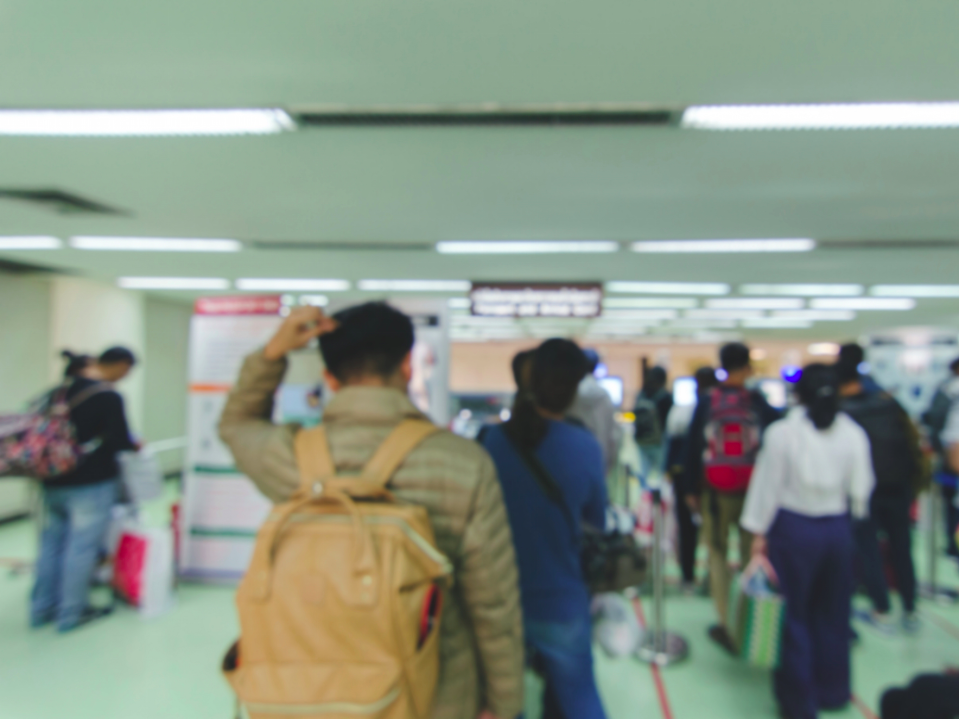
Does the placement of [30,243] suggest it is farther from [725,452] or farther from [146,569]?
[725,452]

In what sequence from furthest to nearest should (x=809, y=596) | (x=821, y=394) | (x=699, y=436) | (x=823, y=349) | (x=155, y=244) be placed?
(x=823, y=349)
(x=155, y=244)
(x=699, y=436)
(x=809, y=596)
(x=821, y=394)

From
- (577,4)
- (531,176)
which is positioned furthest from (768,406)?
(577,4)

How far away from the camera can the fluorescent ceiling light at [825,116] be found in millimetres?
2328

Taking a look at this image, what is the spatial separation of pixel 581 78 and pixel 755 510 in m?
2.07

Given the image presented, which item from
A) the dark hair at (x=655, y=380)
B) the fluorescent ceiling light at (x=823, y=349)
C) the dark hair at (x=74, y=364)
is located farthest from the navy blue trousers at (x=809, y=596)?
the fluorescent ceiling light at (x=823, y=349)

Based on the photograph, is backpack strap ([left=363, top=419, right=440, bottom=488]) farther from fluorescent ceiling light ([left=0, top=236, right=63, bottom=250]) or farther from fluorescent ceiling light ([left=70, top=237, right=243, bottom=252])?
fluorescent ceiling light ([left=0, top=236, right=63, bottom=250])

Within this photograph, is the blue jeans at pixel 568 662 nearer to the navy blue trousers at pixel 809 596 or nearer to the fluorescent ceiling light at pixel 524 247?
the navy blue trousers at pixel 809 596

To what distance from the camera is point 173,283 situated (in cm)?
752

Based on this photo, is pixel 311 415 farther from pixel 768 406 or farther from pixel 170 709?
pixel 768 406

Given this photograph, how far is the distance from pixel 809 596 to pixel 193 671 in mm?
3253

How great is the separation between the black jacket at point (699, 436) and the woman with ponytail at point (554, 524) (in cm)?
173

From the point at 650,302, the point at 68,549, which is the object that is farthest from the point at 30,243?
the point at 650,302

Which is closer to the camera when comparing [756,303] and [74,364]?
[74,364]

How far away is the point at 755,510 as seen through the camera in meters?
2.57
